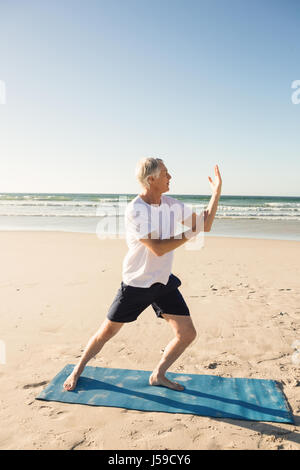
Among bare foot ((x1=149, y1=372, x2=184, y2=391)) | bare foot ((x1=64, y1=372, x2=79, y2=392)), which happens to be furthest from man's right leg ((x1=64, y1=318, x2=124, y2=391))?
bare foot ((x1=149, y1=372, x2=184, y2=391))

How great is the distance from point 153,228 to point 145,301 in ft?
2.25

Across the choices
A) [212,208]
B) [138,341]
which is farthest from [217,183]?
[138,341]

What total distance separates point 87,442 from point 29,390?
0.95 meters

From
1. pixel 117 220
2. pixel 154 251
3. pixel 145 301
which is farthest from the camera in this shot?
pixel 117 220

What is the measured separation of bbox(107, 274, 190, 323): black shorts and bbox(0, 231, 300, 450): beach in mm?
805

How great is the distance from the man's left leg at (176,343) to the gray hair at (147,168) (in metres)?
1.18

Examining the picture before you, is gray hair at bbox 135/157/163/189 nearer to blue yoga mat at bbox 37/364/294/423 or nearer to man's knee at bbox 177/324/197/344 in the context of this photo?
man's knee at bbox 177/324/197/344

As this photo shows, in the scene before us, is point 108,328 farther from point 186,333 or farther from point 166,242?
point 166,242

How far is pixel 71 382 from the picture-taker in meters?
3.24

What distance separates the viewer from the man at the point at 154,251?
2574 mm

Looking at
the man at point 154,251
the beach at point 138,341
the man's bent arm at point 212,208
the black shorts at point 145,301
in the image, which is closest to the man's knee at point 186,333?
the man at point 154,251

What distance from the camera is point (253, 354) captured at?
4.04 meters

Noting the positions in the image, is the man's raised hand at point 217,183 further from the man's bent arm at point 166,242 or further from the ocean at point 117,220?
the ocean at point 117,220
